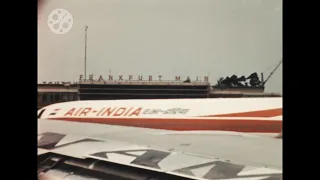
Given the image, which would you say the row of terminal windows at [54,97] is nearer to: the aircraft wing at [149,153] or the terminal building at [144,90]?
the terminal building at [144,90]

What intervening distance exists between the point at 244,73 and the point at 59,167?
1091 millimetres

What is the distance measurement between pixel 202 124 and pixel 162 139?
0.22 m

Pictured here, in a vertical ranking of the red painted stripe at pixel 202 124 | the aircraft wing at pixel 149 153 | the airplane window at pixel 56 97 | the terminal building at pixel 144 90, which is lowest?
the aircraft wing at pixel 149 153

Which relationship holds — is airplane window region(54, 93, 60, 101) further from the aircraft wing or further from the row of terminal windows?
the aircraft wing

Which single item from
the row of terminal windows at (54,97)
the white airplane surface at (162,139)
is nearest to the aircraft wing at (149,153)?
the white airplane surface at (162,139)

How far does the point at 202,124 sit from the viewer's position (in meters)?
1.76

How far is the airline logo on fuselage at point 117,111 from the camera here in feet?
5.91

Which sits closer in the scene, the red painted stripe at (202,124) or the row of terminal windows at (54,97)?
the red painted stripe at (202,124)

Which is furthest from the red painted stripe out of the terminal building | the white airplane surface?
the terminal building

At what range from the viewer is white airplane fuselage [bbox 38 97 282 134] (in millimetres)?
1700

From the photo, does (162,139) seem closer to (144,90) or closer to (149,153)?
(149,153)

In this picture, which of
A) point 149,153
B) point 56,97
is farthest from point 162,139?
point 56,97
